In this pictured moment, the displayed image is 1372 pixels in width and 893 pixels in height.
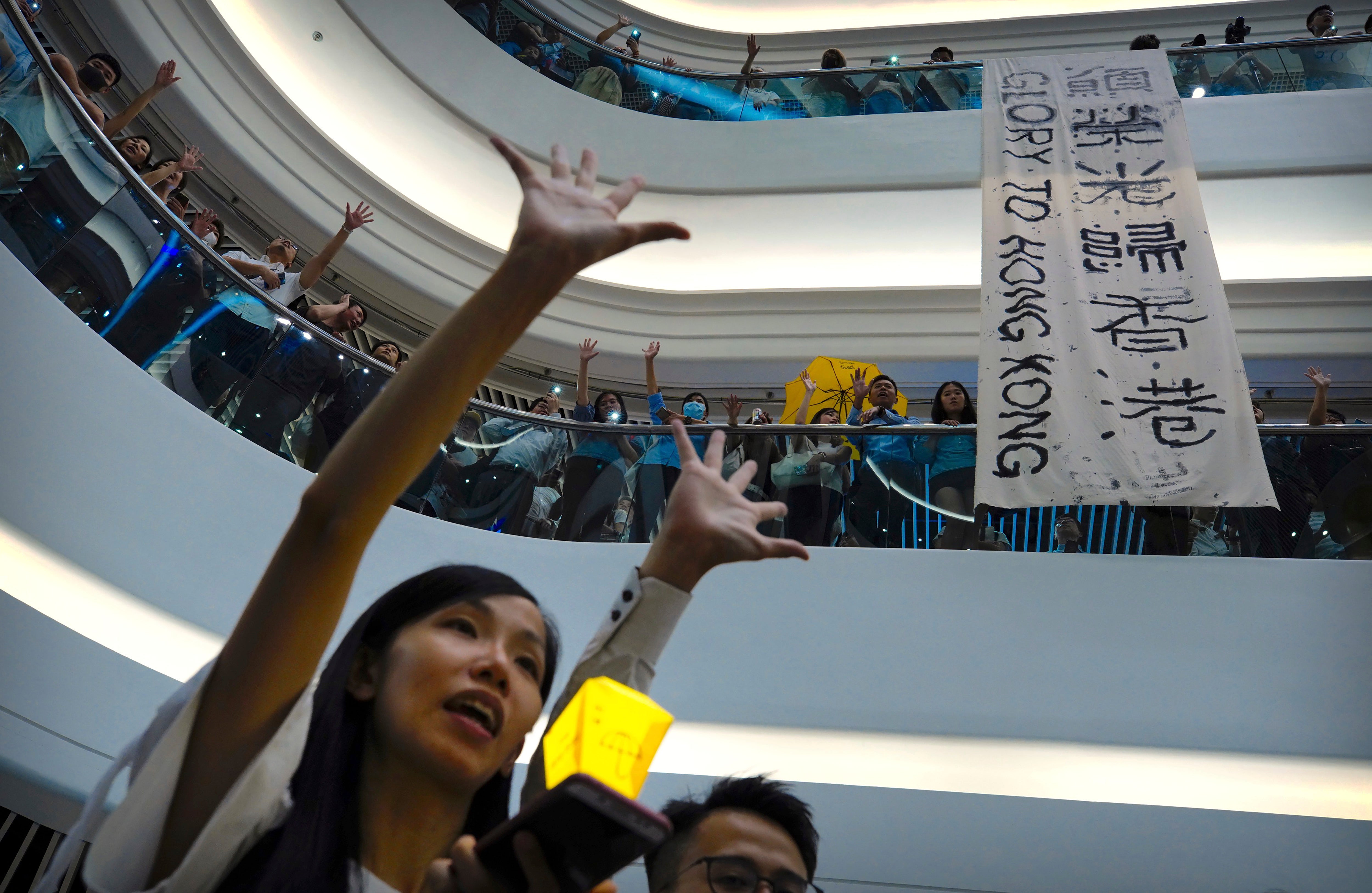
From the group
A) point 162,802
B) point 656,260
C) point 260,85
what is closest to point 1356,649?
point 162,802

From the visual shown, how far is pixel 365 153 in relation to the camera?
9844mm

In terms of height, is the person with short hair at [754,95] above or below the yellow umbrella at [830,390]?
above

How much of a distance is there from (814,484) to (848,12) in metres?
9.84

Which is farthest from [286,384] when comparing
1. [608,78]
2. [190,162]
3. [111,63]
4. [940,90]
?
[940,90]

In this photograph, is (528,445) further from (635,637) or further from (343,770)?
(343,770)

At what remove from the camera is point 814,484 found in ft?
18.2

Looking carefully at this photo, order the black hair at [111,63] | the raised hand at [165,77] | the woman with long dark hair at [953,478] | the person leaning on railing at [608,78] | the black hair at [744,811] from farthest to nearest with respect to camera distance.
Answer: the person leaning on railing at [608,78]
the raised hand at [165,77]
the black hair at [111,63]
the woman with long dark hair at [953,478]
the black hair at [744,811]

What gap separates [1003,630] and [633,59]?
7964mm

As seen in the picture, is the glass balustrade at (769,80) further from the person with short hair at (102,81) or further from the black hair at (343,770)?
the black hair at (343,770)

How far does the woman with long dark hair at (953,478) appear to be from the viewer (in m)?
5.36

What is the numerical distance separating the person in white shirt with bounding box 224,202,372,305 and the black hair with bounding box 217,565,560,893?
484 cm

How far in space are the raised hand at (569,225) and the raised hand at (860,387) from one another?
17.0 feet

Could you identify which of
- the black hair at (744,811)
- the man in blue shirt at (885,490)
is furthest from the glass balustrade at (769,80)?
the black hair at (744,811)

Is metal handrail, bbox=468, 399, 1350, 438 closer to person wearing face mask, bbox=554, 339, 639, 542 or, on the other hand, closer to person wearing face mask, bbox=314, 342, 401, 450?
person wearing face mask, bbox=554, 339, 639, 542
